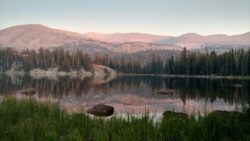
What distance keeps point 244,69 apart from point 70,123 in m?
114

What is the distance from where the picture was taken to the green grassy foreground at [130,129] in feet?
38.8

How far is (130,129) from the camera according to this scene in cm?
1238

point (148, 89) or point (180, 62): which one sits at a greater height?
point (180, 62)

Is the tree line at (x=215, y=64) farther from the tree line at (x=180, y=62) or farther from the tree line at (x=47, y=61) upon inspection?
the tree line at (x=47, y=61)

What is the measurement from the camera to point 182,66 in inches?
5881

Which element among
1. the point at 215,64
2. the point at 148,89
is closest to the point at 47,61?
the point at 215,64

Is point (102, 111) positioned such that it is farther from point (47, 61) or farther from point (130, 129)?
point (47, 61)

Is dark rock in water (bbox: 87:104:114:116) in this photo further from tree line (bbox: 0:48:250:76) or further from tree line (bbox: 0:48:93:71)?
tree line (bbox: 0:48:93:71)

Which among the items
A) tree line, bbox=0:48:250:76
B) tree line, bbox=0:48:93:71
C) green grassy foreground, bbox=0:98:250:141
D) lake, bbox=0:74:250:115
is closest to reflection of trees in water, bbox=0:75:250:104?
lake, bbox=0:74:250:115

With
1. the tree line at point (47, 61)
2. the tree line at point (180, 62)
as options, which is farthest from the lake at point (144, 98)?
the tree line at point (47, 61)

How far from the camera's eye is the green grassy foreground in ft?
38.8

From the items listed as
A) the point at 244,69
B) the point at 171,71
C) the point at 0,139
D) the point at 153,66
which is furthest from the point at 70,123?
the point at 153,66

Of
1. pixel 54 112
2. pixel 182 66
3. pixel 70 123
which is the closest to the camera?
pixel 70 123

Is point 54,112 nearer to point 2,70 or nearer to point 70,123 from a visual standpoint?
point 70,123
